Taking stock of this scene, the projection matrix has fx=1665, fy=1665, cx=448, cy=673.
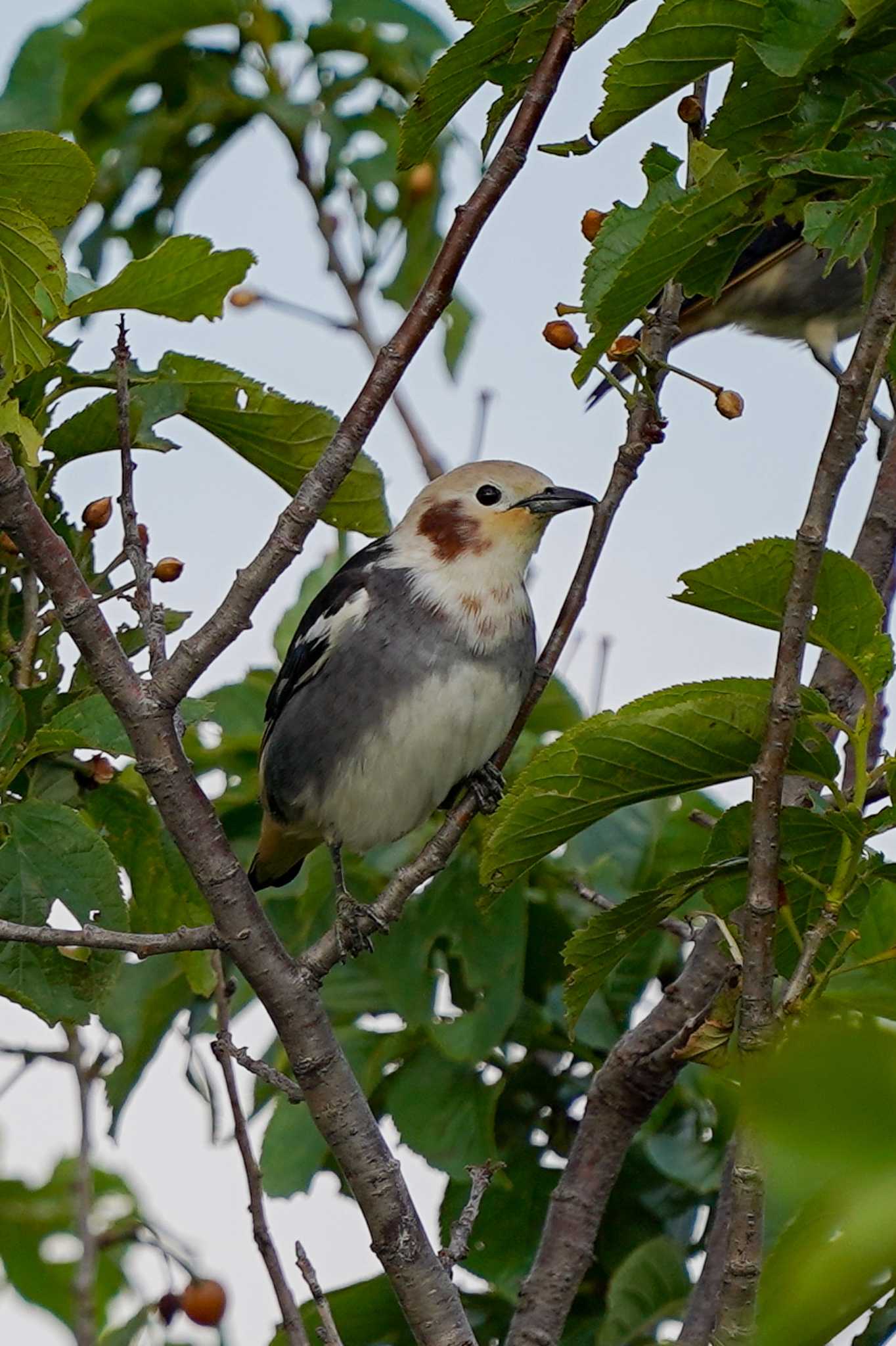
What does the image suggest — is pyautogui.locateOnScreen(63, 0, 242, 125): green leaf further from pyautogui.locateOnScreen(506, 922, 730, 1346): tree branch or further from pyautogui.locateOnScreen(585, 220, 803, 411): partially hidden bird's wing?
pyautogui.locateOnScreen(506, 922, 730, 1346): tree branch

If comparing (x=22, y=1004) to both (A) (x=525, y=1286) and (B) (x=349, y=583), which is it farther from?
(B) (x=349, y=583)

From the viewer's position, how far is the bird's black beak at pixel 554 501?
435 cm

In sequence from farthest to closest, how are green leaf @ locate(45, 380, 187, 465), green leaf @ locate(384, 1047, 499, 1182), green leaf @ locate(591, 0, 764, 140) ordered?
green leaf @ locate(384, 1047, 499, 1182)
green leaf @ locate(45, 380, 187, 465)
green leaf @ locate(591, 0, 764, 140)

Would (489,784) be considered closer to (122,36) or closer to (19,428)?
(19,428)

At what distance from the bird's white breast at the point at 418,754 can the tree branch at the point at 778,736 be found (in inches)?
76.8

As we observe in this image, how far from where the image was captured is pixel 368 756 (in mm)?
4211

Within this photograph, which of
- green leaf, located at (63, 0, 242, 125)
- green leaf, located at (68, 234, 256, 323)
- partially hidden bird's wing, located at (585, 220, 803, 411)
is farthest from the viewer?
partially hidden bird's wing, located at (585, 220, 803, 411)

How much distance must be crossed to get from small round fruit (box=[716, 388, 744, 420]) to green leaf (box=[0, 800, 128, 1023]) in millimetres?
1332

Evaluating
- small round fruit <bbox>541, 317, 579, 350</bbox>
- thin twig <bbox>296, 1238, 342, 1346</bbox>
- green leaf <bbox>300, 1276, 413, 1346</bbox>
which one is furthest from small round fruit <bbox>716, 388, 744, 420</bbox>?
green leaf <bbox>300, 1276, 413, 1346</bbox>

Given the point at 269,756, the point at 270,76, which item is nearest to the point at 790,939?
the point at 269,756

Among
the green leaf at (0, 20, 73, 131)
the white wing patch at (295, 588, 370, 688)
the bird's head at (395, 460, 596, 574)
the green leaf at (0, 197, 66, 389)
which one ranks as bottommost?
the green leaf at (0, 197, 66, 389)

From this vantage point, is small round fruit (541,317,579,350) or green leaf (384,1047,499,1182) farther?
green leaf (384,1047,499,1182)

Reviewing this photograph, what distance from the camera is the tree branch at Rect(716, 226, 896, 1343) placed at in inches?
76.8

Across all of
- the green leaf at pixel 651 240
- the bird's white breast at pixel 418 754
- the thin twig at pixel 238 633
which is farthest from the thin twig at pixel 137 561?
the bird's white breast at pixel 418 754
